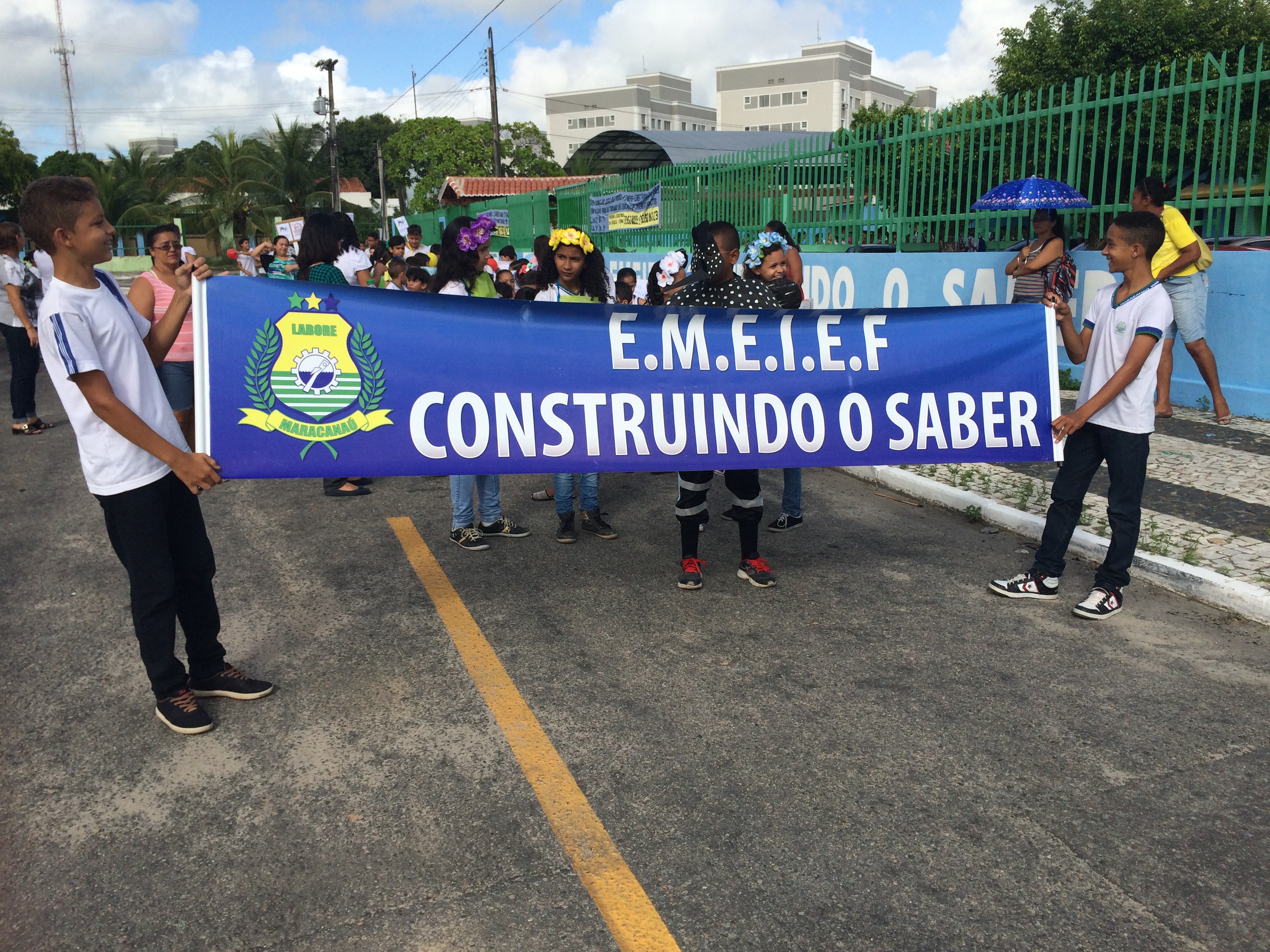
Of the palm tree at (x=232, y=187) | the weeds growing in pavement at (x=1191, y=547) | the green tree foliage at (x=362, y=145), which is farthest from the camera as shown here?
the green tree foliage at (x=362, y=145)

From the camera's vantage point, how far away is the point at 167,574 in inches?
146

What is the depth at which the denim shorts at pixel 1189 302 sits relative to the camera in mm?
8148

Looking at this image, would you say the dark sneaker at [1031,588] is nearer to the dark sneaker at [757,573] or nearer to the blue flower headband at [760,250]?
the dark sneaker at [757,573]

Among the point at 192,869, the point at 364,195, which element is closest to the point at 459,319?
the point at 192,869

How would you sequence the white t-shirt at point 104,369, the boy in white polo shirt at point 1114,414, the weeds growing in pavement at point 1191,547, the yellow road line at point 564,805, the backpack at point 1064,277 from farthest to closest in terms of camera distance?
the backpack at point 1064,277, the weeds growing in pavement at point 1191,547, the boy in white polo shirt at point 1114,414, the white t-shirt at point 104,369, the yellow road line at point 564,805

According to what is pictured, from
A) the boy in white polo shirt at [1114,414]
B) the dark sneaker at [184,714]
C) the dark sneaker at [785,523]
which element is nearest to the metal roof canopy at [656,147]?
the dark sneaker at [785,523]

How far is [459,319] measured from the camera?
4547 mm

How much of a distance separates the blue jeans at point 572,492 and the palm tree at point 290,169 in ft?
161

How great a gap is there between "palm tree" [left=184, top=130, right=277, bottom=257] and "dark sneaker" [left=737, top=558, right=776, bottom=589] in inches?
1889

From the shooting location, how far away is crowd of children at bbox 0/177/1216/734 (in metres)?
3.49

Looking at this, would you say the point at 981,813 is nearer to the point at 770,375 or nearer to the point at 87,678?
the point at 770,375

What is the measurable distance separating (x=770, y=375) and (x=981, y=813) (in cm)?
235

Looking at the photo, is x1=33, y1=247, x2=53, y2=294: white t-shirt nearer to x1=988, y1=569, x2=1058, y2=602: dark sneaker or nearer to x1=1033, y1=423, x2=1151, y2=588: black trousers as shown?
x1=988, y1=569, x2=1058, y2=602: dark sneaker

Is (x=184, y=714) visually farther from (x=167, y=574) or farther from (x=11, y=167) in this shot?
(x=11, y=167)
